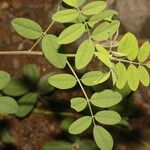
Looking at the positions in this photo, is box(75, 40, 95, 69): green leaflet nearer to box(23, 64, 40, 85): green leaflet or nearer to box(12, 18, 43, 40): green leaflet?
box(12, 18, 43, 40): green leaflet

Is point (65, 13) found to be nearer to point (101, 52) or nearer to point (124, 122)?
point (101, 52)

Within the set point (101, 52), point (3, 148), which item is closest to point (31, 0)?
point (3, 148)

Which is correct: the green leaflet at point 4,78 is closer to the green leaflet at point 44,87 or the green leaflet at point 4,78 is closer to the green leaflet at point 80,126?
the green leaflet at point 80,126

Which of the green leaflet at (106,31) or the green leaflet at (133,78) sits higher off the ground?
the green leaflet at (106,31)

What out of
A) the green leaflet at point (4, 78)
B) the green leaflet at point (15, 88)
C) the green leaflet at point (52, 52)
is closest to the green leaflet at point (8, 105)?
the green leaflet at point (4, 78)

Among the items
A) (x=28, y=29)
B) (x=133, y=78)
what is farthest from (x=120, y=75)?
(x=28, y=29)

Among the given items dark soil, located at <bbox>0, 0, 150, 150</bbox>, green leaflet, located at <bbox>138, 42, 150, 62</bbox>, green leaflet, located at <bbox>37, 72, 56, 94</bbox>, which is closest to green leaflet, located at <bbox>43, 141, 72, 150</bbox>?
dark soil, located at <bbox>0, 0, 150, 150</bbox>
